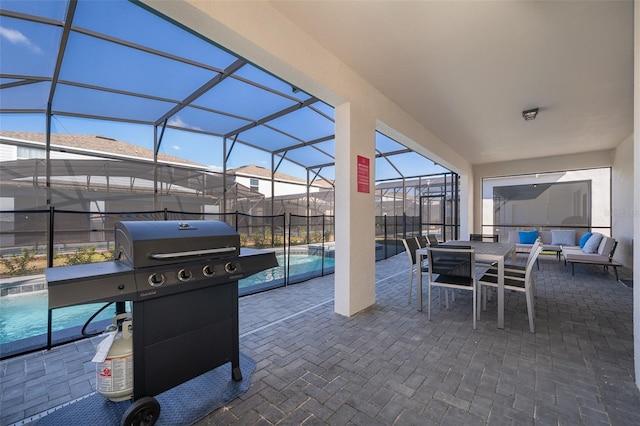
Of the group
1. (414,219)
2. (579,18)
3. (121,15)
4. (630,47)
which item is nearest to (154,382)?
(121,15)

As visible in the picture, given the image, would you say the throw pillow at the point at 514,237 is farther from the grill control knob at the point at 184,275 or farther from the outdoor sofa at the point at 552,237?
the grill control knob at the point at 184,275

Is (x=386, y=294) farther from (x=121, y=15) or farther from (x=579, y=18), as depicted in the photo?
(x=121, y=15)

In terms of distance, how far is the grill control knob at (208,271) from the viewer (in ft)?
5.35

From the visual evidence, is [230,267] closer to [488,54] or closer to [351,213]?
[351,213]

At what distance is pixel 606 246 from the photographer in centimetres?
519

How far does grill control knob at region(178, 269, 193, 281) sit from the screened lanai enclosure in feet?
6.24

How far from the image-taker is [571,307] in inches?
135

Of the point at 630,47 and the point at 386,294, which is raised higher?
the point at 630,47

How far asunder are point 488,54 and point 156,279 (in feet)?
12.4

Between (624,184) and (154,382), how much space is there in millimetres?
9276

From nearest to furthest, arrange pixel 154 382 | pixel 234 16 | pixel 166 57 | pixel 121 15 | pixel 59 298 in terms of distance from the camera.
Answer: pixel 59 298
pixel 154 382
pixel 234 16
pixel 121 15
pixel 166 57

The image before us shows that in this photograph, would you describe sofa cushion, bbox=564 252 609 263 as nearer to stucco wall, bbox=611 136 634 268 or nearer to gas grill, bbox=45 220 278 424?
stucco wall, bbox=611 136 634 268

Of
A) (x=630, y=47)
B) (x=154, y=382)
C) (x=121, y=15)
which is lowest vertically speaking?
(x=154, y=382)

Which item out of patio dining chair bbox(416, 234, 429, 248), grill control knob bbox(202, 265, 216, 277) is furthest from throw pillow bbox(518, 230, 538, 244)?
grill control knob bbox(202, 265, 216, 277)
